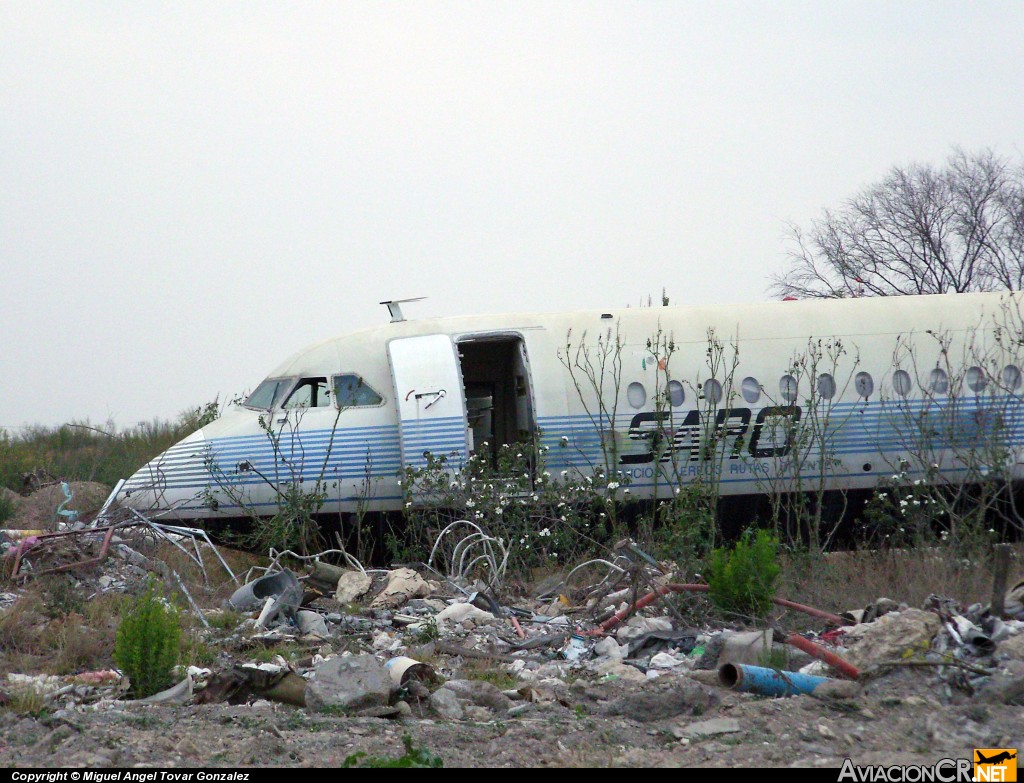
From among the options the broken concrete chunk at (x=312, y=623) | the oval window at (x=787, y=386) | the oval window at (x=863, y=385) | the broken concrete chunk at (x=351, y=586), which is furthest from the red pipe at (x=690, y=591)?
the oval window at (x=863, y=385)

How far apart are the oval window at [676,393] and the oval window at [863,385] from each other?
6.79ft

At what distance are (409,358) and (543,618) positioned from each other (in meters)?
4.16

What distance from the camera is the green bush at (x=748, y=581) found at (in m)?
8.44

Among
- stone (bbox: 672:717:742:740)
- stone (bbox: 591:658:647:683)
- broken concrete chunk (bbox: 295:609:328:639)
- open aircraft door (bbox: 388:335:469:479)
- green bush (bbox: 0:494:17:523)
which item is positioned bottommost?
stone (bbox: 591:658:647:683)

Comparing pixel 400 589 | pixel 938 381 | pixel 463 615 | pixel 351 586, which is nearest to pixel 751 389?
pixel 938 381

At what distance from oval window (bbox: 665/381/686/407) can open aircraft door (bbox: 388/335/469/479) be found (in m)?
2.49

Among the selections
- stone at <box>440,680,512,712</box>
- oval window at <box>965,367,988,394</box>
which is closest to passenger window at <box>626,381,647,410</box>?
oval window at <box>965,367,988,394</box>

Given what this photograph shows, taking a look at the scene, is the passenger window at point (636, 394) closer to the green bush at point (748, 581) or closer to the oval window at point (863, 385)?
the oval window at point (863, 385)

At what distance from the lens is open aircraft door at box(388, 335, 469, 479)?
1213 cm

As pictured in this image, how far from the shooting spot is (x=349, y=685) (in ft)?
20.1

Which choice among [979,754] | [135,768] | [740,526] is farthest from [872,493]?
[135,768]

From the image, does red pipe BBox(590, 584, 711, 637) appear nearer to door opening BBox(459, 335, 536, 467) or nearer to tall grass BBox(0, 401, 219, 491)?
door opening BBox(459, 335, 536, 467)

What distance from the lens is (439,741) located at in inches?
206

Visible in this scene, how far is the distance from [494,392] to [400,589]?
5.37 metres
